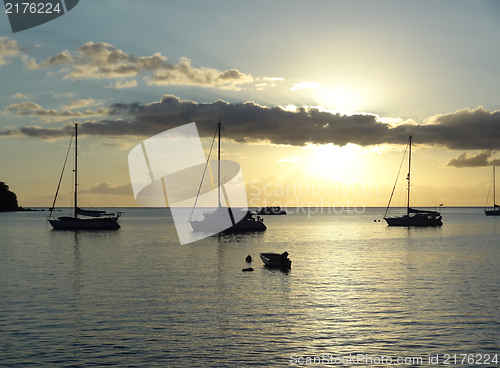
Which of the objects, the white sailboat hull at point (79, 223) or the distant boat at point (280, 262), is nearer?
the distant boat at point (280, 262)

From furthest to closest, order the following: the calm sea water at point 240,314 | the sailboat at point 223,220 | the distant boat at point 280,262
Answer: the sailboat at point 223,220, the distant boat at point 280,262, the calm sea water at point 240,314

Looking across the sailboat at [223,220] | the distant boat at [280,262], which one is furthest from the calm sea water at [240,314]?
the sailboat at [223,220]

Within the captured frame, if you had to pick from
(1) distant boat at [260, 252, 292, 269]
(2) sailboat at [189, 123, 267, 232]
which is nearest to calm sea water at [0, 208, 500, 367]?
(1) distant boat at [260, 252, 292, 269]

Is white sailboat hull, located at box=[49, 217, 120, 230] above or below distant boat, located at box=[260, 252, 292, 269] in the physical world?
above

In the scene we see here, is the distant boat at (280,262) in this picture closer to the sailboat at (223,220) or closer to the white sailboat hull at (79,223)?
the sailboat at (223,220)

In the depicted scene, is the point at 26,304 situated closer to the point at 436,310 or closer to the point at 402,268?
the point at 436,310

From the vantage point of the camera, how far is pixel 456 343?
78.6 feet

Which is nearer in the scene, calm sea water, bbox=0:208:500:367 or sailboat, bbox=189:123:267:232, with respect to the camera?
calm sea water, bbox=0:208:500:367

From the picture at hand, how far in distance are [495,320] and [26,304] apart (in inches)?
1352

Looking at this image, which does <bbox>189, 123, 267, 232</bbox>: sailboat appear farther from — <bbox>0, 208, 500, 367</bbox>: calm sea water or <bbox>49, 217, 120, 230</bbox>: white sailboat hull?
<bbox>0, 208, 500, 367</bbox>: calm sea water

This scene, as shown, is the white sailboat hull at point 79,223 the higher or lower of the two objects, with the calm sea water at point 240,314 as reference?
higher

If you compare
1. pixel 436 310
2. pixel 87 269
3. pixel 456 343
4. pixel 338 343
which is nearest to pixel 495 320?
pixel 436 310

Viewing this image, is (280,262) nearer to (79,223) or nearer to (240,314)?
(240,314)

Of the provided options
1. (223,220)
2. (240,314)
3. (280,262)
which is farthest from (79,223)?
(240,314)
